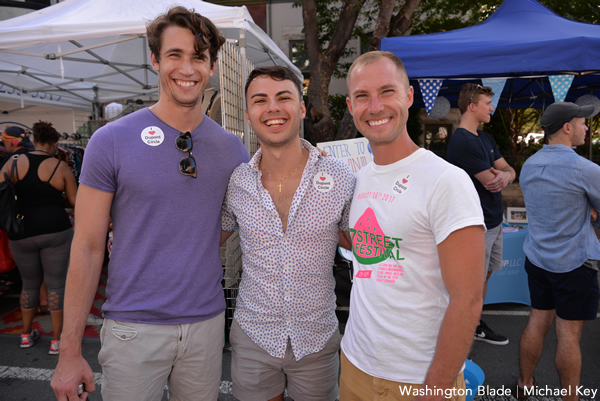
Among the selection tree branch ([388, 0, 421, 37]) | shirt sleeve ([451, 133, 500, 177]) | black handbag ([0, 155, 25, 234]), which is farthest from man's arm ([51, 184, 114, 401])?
tree branch ([388, 0, 421, 37])

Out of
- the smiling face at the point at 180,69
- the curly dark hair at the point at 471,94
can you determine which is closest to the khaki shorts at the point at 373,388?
the smiling face at the point at 180,69

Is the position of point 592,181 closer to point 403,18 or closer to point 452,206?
point 452,206

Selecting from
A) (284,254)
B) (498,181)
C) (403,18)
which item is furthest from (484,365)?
(403,18)

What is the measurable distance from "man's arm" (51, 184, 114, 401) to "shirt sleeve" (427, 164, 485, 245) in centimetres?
139

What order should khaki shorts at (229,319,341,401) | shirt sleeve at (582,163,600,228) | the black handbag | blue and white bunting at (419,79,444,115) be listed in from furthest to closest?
blue and white bunting at (419,79,444,115), the black handbag, shirt sleeve at (582,163,600,228), khaki shorts at (229,319,341,401)

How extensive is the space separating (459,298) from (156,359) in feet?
4.39

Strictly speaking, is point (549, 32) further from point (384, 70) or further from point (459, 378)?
point (459, 378)

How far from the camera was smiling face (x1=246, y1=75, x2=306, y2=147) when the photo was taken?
1854mm

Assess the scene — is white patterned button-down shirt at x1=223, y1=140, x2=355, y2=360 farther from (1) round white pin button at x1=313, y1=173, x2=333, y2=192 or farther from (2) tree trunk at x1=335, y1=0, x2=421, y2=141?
(2) tree trunk at x1=335, y1=0, x2=421, y2=141

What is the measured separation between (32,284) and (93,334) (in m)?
0.82

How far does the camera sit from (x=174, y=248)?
1680 mm

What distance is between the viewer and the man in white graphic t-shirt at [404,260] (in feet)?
4.27

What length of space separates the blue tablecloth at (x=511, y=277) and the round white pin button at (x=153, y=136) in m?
4.15

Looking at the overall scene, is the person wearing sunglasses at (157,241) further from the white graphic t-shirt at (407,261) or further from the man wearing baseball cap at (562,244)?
the man wearing baseball cap at (562,244)
